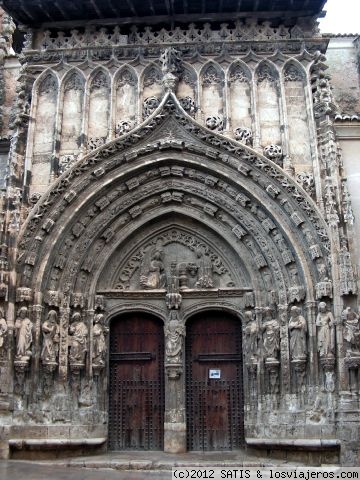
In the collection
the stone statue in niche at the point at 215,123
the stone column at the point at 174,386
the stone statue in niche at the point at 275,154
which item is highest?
the stone statue in niche at the point at 215,123

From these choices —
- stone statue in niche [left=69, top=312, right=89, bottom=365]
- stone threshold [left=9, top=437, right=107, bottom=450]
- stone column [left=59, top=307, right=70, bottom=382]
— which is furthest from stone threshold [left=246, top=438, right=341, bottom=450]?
stone column [left=59, top=307, right=70, bottom=382]

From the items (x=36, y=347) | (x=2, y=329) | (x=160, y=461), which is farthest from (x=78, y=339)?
(x=160, y=461)

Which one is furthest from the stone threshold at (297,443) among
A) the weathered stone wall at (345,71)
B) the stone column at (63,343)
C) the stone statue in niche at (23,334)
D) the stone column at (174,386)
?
the weathered stone wall at (345,71)

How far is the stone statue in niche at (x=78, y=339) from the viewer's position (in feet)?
36.9

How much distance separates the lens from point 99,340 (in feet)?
38.0

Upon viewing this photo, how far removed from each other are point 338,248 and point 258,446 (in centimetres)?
380

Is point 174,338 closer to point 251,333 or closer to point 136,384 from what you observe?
point 136,384

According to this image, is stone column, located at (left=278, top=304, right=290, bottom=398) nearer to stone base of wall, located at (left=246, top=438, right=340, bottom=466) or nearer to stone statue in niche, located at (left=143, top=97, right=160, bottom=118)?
stone base of wall, located at (left=246, top=438, right=340, bottom=466)

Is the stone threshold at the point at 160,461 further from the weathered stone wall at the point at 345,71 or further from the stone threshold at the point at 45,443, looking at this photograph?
the weathered stone wall at the point at 345,71

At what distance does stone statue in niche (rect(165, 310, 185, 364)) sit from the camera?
11.6 meters

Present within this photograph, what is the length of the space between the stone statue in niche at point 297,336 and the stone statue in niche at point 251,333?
0.77m

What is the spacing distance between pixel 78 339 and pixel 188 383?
2.33 meters

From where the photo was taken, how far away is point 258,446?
35.2 ft

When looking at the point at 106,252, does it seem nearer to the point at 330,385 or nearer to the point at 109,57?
the point at 109,57
